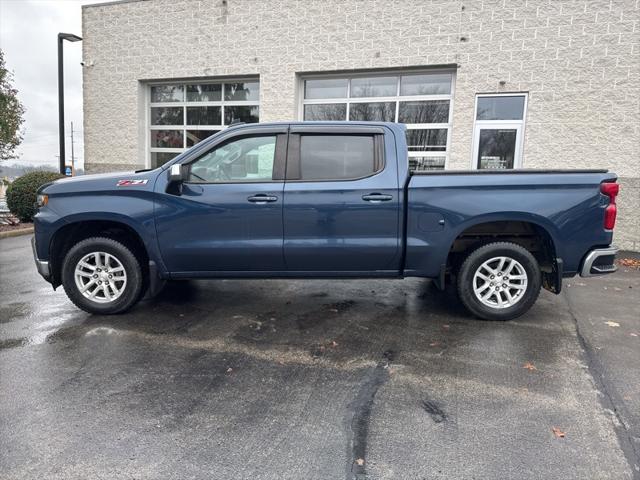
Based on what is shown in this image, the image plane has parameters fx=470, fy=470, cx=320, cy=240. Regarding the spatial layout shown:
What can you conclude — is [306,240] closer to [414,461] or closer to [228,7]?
[414,461]

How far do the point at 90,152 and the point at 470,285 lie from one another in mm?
13136

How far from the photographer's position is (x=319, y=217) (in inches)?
186

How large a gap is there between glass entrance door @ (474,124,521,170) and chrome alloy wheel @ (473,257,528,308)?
6295mm

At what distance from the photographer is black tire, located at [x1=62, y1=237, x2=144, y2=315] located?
4875 millimetres

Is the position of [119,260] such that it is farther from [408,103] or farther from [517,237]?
[408,103]

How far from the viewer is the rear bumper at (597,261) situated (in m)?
4.76

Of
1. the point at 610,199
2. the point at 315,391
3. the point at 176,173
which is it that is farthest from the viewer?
the point at 610,199

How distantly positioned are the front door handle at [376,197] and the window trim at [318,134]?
8.3 inches

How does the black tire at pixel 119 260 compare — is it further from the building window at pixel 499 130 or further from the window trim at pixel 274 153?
the building window at pixel 499 130

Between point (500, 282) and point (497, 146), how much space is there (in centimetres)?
681

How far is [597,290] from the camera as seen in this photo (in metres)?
6.68

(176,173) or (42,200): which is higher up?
(176,173)

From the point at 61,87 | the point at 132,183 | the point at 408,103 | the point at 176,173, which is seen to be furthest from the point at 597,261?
the point at 61,87

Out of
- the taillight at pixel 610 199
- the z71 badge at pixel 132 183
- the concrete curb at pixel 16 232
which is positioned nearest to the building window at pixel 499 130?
the taillight at pixel 610 199
